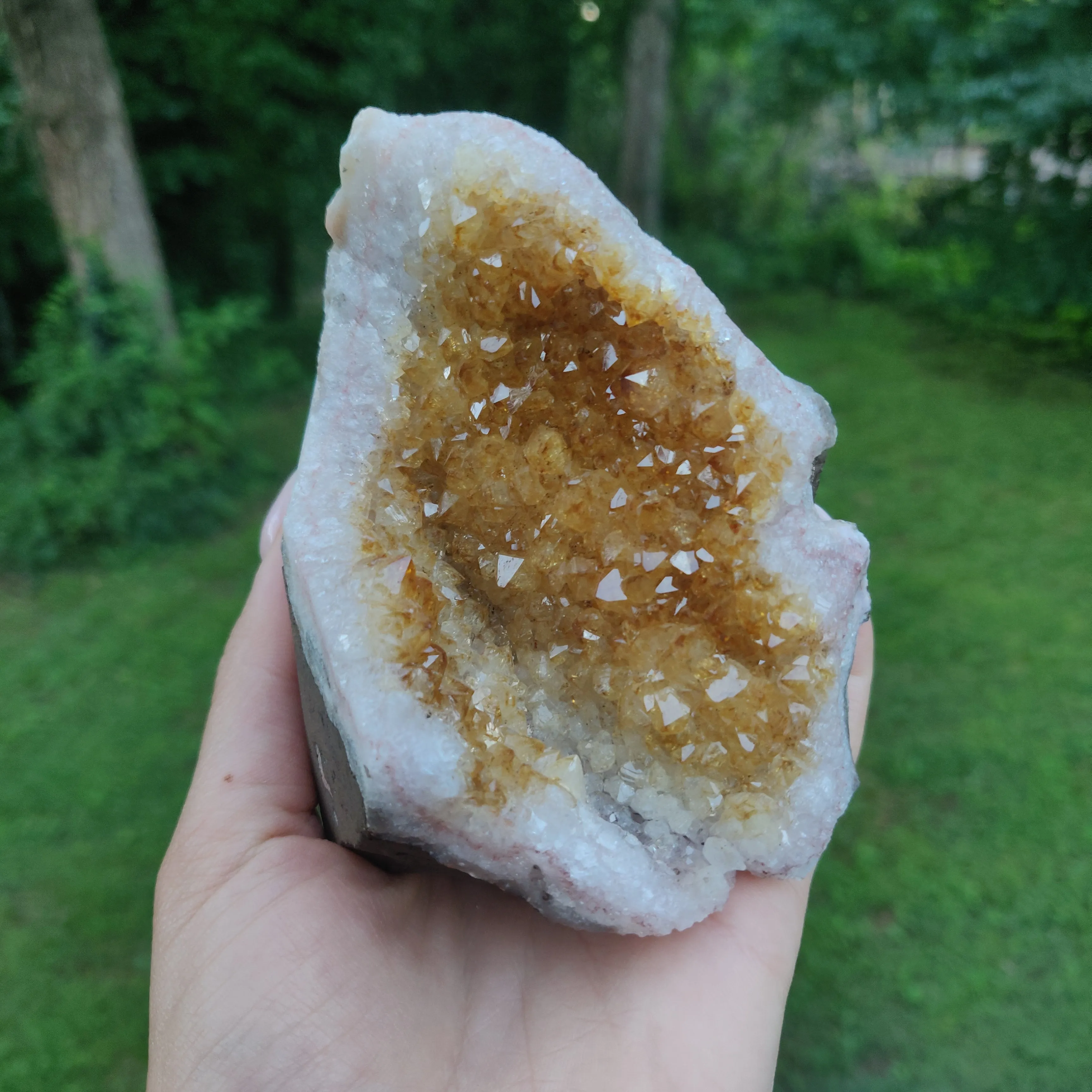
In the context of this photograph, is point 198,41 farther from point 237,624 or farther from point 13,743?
point 237,624

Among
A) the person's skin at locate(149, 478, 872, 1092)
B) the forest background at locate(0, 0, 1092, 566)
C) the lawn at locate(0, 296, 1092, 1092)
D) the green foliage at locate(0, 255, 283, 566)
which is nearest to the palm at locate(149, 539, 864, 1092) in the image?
the person's skin at locate(149, 478, 872, 1092)

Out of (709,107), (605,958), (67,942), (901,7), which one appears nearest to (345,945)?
(605,958)

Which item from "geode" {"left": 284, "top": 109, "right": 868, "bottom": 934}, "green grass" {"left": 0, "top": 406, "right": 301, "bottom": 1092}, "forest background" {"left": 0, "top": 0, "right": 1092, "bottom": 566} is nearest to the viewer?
"geode" {"left": 284, "top": 109, "right": 868, "bottom": 934}

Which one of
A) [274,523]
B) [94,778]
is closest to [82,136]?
[94,778]

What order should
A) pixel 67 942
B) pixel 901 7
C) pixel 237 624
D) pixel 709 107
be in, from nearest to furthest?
pixel 237 624, pixel 67 942, pixel 901 7, pixel 709 107

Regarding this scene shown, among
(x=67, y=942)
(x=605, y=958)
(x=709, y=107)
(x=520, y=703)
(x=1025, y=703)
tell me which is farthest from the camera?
(x=709, y=107)

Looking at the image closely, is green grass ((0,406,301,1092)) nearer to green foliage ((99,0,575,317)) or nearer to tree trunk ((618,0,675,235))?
green foliage ((99,0,575,317))
